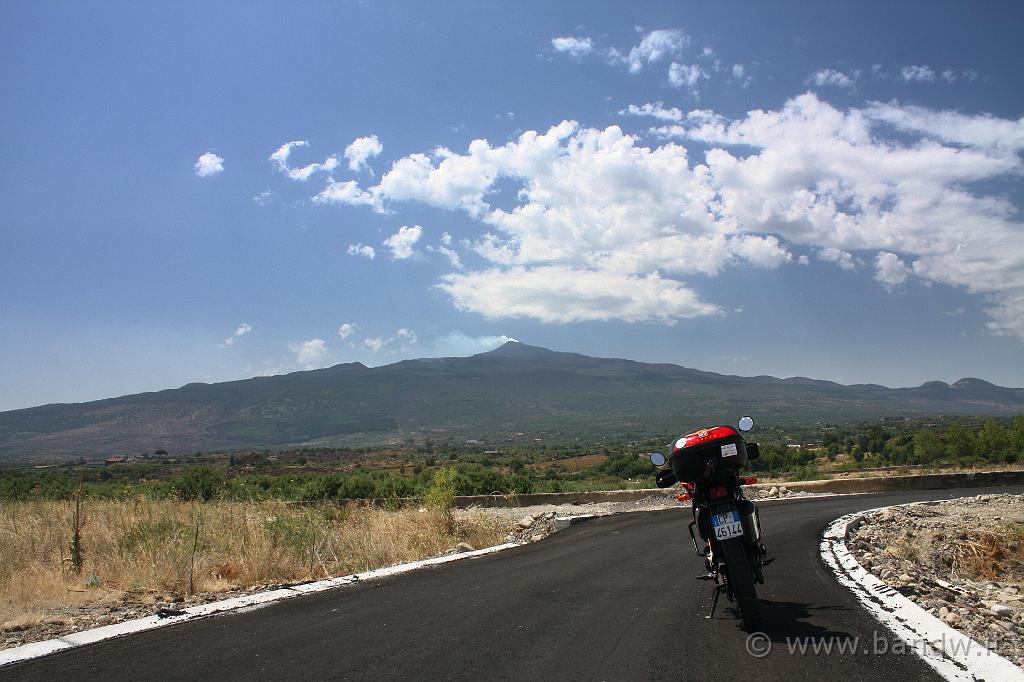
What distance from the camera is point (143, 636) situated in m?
A: 5.85

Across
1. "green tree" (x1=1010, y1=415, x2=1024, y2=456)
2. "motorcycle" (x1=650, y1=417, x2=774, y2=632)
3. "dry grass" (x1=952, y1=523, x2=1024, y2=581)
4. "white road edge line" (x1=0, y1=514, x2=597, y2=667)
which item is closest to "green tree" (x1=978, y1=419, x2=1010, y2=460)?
"green tree" (x1=1010, y1=415, x2=1024, y2=456)

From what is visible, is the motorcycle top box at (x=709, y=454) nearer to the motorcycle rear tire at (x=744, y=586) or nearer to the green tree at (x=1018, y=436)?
the motorcycle rear tire at (x=744, y=586)

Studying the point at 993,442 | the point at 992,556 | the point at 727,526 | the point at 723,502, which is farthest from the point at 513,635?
the point at 993,442

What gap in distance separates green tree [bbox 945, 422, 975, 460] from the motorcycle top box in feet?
131

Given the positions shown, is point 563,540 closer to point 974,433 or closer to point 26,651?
point 26,651

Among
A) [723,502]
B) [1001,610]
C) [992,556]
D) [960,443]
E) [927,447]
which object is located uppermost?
[723,502]

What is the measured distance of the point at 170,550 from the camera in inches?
339

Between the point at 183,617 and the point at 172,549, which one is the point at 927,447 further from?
the point at 183,617

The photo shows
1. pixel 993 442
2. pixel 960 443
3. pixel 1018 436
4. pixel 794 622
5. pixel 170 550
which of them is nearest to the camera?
pixel 794 622

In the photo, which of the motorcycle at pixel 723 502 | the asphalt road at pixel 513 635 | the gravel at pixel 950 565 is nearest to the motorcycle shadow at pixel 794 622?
the asphalt road at pixel 513 635

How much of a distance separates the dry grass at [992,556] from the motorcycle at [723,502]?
5206mm

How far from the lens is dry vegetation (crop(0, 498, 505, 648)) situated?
7.73 m

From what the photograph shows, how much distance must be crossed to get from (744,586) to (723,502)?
766 millimetres

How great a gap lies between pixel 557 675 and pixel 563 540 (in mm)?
8771
